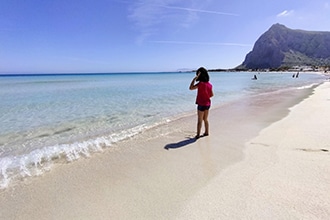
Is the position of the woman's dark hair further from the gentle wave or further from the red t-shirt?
the gentle wave

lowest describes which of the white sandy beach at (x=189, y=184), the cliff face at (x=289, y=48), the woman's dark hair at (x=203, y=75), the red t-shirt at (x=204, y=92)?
the white sandy beach at (x=189, y=184)

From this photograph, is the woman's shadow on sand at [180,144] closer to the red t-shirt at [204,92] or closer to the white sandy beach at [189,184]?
the white sandy beach at [189,184]

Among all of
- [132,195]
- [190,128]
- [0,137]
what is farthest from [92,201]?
[0,137]

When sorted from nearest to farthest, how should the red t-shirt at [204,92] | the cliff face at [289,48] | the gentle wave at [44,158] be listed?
the gentle wave at [44,158] < the red t-shirt at [204,92] < the cliff face at [289,48]

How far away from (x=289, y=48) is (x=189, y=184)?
205 metres

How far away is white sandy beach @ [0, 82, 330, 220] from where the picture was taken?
106 inches

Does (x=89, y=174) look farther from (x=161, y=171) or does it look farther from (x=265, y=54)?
(x=265, y=54)

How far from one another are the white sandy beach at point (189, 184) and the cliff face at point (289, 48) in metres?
179

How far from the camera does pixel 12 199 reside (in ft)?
10.3

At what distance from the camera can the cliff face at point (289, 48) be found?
160 metres

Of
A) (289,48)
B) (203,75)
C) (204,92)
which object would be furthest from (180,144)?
(289,48)

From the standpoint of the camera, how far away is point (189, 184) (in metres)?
3.36

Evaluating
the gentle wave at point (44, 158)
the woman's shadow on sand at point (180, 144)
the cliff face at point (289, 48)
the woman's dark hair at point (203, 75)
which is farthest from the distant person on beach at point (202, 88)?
the cliff face at point (289, 48)

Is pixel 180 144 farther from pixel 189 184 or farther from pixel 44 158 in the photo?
pixel 44 158
